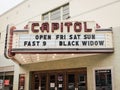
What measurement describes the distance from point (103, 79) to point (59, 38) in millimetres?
3270

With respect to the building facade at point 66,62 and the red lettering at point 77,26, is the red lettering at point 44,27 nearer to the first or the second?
the building facade at point 66,62

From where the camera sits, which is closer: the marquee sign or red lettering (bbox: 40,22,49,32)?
the marquee sign

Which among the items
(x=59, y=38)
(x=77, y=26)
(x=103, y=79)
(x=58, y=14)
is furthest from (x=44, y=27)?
(x=58, y=14)

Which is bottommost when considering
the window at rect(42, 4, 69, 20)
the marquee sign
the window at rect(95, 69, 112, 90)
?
the window at rect(95, 69, 112, 90)

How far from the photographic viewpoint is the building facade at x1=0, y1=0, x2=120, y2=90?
12.0 metres

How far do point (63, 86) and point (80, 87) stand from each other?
1.35 meters

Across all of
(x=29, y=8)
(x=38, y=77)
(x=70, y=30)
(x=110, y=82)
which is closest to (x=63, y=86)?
(x=38, y=77)

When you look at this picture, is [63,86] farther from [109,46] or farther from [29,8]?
[29,8]

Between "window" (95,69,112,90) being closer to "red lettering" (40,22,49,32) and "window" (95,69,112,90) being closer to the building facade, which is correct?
the building facade

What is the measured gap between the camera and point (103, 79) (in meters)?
12.1

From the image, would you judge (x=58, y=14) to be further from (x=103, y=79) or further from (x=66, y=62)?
(x=103, y=79)

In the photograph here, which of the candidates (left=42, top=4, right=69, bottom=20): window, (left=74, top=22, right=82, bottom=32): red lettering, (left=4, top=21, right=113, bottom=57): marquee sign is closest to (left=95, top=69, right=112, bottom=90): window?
(left=4, top=21, right=113, bottom=57): marquee sign

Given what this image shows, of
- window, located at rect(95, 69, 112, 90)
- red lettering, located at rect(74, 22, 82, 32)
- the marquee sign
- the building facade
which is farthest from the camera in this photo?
the building facade

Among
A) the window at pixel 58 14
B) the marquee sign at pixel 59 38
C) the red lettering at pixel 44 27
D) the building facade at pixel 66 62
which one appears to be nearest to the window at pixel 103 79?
the building facade at pixel 66 62
